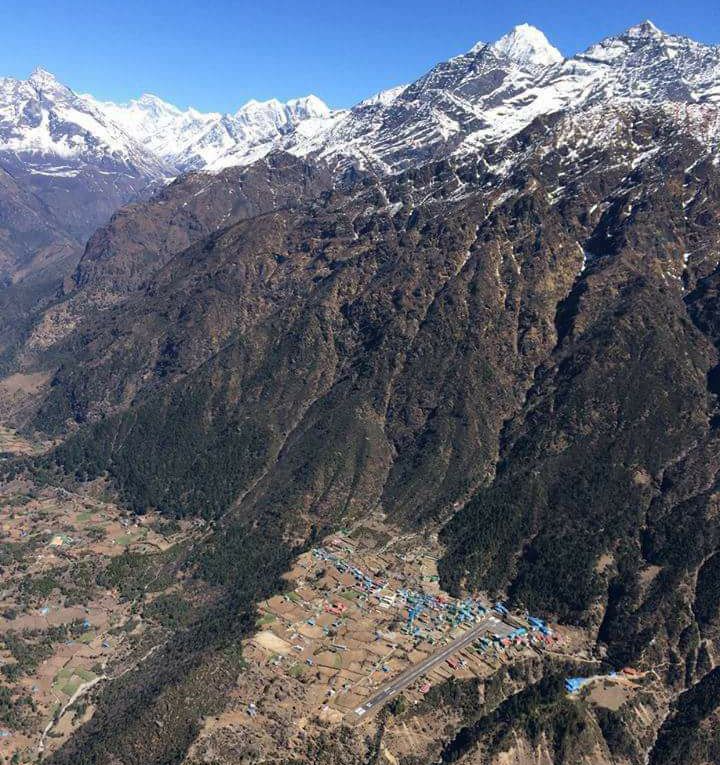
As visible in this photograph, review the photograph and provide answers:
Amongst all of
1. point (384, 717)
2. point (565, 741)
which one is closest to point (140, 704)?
point (384, 717)

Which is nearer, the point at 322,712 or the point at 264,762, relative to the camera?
the point at 264,762

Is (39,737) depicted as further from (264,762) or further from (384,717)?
(384,717)

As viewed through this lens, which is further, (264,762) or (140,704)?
(140,704)

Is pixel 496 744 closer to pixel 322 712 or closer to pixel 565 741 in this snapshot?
pixel 565 741

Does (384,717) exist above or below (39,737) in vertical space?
above

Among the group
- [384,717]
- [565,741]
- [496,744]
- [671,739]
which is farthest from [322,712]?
[671,739]

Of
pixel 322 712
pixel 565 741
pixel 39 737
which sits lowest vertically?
pixel 39 737

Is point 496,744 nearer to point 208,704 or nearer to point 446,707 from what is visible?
point 446,707

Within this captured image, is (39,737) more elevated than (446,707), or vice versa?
(446,707)

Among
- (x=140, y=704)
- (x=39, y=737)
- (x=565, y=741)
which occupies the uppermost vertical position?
(x=565, y=741)
